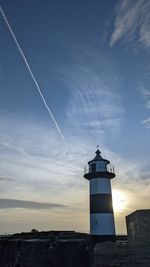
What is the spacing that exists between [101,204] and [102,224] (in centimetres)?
143

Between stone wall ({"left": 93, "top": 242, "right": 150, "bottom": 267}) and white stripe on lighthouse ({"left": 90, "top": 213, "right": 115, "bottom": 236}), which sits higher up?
white stripe on lighthouse ({"left": 90, "top": 213, "right": 115, "bottom": 236})

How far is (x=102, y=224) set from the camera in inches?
732

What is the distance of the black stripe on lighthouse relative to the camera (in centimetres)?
1891

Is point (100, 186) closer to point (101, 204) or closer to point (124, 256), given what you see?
point (101, 204)

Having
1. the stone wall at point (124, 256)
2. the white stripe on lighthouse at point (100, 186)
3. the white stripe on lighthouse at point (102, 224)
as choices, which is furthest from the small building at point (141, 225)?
the white stripe on lighthouse at point (100, 186)

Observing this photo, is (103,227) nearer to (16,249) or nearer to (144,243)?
(144,243)

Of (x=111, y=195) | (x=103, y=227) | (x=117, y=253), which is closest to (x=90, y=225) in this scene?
(x=103, y=227)

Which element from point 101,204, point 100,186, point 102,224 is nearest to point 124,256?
point 102,224

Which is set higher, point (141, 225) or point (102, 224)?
point (102, 224)

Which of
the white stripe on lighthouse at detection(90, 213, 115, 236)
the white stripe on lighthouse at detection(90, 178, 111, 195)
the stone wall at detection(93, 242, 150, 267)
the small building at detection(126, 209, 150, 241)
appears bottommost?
the stone wall at detection(93, 242, 150, 267)

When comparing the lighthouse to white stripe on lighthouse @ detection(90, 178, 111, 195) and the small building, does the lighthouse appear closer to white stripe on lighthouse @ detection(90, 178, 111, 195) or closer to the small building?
white stripe on lighthouse @ detection(90, 178, 111, 195)

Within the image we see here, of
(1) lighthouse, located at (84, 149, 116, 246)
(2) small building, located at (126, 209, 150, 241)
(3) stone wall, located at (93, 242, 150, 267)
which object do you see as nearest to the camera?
(3) stone wall, located at (93, 242, 150, 267)

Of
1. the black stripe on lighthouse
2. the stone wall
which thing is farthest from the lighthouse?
the stone wall

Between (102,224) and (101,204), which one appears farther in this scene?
(101,204)
